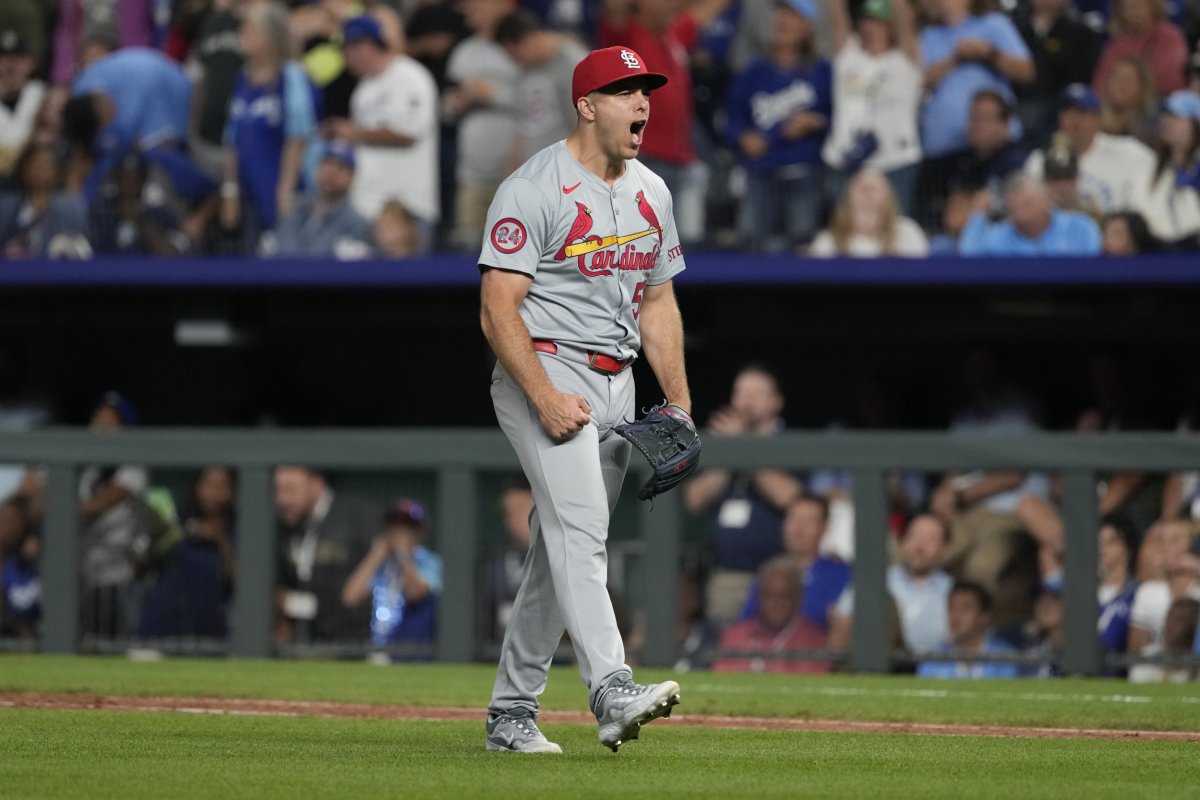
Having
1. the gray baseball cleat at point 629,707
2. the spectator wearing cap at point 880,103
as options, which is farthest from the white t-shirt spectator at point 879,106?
the gray baseball cleat at point 629,707

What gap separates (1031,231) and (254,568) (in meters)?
5.52

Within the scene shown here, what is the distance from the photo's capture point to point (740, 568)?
10.7 metres

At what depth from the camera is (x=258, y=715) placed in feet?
23.7

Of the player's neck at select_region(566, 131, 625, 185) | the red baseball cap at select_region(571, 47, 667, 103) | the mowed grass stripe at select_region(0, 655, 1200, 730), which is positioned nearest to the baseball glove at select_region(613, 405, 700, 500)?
the player's neck at select_region(566, 131, 625, 185)

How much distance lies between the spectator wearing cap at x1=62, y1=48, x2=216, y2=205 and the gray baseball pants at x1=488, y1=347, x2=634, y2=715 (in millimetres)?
9157

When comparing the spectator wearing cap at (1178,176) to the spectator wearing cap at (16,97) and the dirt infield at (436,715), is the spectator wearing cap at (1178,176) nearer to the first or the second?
the dirt infield at (436,715)

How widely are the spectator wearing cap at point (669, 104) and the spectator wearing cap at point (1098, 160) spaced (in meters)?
2.30

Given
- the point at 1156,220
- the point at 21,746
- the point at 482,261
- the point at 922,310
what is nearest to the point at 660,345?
the point at 482,261

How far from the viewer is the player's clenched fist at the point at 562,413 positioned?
5512 millimetres

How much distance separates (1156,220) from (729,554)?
4.07m

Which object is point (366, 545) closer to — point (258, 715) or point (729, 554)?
point (729, 554)

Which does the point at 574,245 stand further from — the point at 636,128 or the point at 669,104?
the point at 669,104

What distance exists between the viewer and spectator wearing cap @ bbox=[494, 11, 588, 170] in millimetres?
13695

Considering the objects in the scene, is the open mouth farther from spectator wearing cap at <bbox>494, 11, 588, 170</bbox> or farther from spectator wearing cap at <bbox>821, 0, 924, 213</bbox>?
spectator wearing cap at <bbox>494, 11, 588, 170</bbox>
